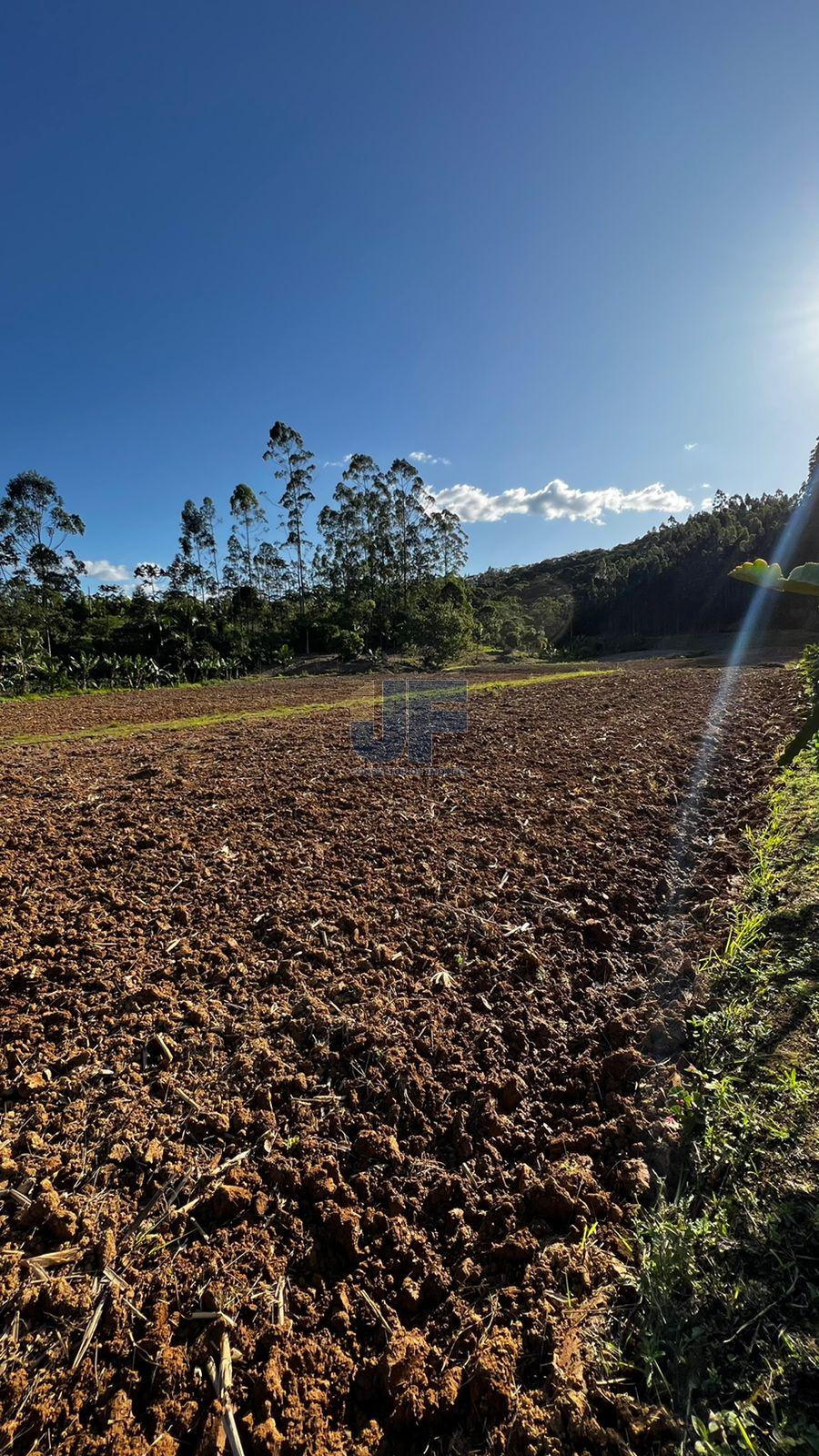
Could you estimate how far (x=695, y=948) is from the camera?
2.95 metres

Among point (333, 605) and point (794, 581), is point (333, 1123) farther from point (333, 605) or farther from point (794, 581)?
point (333, 605)

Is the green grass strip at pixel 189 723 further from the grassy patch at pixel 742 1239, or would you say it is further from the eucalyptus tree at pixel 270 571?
the eucalyptus tree at pixel 270 571

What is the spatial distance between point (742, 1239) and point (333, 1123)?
1.29m

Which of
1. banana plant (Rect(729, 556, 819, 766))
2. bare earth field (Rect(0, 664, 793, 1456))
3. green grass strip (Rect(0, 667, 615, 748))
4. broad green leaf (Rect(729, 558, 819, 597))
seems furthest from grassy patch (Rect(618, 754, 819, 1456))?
green grass strip (Rect(0, 667, 615, 748))

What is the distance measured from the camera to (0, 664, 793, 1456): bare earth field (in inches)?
51.5

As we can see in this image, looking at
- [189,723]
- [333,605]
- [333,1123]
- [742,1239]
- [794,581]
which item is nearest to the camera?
[794,581]

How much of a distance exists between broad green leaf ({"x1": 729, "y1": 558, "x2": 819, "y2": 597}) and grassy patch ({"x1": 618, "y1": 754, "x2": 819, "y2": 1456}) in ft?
5.58

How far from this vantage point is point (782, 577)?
1.25 meters

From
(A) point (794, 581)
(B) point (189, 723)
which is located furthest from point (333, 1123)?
(B) point (189, 723)

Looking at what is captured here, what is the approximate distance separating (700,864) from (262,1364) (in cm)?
356

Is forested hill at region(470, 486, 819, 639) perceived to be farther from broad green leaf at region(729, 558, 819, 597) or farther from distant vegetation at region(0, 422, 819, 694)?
broad green leaf at region(729, 558, 819, 597)

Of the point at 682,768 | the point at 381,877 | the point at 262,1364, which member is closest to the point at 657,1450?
the point at 262,1364

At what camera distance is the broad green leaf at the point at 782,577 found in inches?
45.6

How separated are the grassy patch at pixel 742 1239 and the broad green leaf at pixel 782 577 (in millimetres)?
1702
